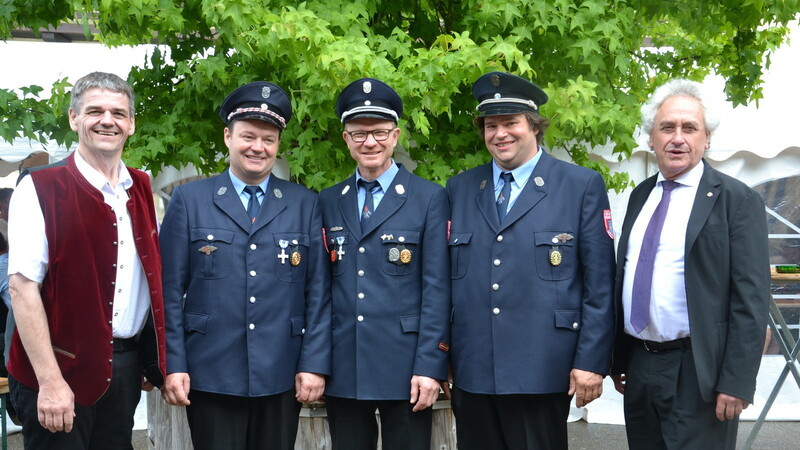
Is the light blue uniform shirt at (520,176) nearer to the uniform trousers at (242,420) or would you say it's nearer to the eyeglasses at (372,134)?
the eyeglasses at (372,134)

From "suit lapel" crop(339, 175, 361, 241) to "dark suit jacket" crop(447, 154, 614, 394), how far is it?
0.41 m

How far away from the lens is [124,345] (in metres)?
2.96

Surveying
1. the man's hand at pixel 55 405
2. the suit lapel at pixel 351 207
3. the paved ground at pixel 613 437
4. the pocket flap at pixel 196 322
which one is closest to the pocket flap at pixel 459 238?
the suit lapel at pixel 351 207

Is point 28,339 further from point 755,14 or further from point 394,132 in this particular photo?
point 755,14

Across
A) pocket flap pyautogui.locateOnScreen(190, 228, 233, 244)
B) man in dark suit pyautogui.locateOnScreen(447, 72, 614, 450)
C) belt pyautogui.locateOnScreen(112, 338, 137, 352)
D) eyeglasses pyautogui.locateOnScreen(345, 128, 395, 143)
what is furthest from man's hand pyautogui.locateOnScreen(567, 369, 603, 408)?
belt pyautogui.locateOnScreen(112, 338, 137, 352)

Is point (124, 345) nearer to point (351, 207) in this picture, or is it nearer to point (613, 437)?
point (351, 207)

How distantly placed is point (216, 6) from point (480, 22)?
4.07 feet

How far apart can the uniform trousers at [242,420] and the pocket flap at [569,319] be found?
41.2 inches

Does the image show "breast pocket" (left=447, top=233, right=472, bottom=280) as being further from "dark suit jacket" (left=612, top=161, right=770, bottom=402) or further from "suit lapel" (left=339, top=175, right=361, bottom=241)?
"dark suit jacket" (left=612, top=161, right=770, bottom=402)

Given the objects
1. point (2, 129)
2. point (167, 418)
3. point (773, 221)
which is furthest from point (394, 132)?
point (773, 221)

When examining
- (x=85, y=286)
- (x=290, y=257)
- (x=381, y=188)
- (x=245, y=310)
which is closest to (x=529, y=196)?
(x=381, y=188)

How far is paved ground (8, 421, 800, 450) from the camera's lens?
247 inches

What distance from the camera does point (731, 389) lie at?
2.78 meters

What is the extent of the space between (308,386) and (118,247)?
851 millimetres
